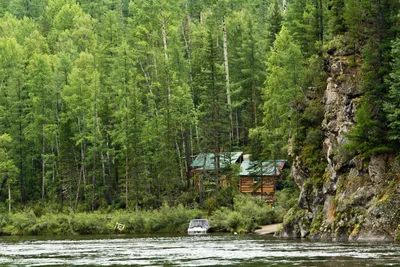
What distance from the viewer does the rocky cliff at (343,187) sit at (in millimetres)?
51094

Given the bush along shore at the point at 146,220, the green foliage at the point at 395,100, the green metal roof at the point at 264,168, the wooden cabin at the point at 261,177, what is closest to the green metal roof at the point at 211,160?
the wooden cabin at the point at 261,177

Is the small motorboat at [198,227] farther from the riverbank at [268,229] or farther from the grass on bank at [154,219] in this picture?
the riverbank at [268,229]

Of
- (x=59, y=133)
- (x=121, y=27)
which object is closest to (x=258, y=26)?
(x=121, y=27)

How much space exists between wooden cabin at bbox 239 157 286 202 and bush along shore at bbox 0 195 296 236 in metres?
7.33

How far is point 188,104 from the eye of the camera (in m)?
92.9

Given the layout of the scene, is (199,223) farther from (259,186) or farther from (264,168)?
(264,168)

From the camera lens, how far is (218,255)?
42500 mm

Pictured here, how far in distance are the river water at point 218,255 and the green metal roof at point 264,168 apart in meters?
30.7

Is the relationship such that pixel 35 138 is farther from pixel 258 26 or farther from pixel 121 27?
pixel 258 26

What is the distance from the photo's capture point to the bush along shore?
7244 centimetres

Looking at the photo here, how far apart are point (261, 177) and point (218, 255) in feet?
144

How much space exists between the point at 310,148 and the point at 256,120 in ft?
111

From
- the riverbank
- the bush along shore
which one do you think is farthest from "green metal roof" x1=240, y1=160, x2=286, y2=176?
the riverbank

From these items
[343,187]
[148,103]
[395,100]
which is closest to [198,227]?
[343,187]
